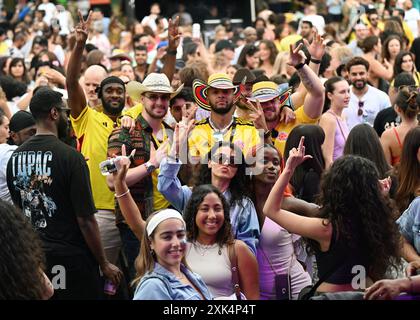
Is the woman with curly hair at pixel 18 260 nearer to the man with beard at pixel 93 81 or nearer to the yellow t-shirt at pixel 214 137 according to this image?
the yellow t-shirt at pixel 214 137

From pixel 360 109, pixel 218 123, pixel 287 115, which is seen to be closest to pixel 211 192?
pixel 218 123

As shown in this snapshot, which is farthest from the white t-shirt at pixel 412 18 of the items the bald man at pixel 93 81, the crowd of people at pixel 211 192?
the bald man at pixel 93 81

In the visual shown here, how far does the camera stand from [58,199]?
23.0 feet

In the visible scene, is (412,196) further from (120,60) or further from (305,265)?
(120,60)

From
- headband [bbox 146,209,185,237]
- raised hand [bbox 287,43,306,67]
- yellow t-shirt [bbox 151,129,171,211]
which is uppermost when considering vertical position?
raised hand [bbox 287,43,306,67]

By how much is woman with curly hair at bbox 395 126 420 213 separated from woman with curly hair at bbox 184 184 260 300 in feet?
4.42

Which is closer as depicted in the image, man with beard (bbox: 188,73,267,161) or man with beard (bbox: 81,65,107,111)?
man with beard (bbox: 188,73,267,161)

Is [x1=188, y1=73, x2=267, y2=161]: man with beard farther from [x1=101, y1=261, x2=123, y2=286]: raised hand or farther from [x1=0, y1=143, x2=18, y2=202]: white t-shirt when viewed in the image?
[x1=0, y1=143, x2=18, y2=202]: white t-shirt

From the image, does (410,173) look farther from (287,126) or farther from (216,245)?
(287,126)

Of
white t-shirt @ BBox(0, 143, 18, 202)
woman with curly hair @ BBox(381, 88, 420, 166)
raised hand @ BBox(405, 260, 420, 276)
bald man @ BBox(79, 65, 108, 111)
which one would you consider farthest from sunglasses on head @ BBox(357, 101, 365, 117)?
raised hand @ BBox(405, 260, 420, 276)

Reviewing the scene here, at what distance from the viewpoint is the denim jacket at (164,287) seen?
527 cm

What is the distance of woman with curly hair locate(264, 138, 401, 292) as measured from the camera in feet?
18.8

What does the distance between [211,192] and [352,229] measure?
1118 mm
